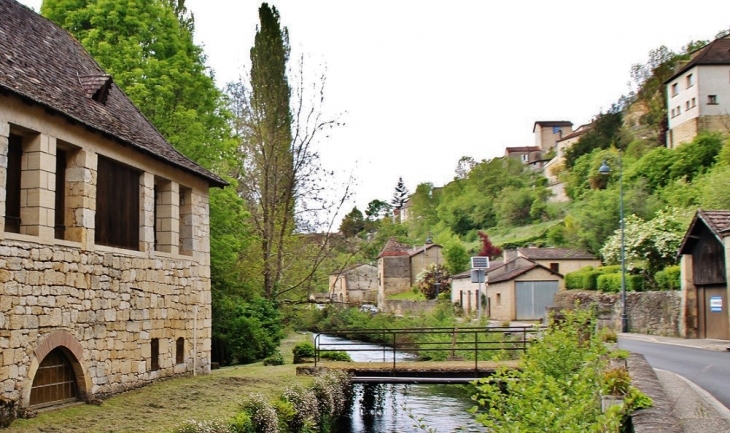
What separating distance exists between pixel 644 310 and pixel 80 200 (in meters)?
25.0

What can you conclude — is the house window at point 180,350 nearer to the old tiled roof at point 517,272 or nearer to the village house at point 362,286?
the old tiled roof at point 517,272

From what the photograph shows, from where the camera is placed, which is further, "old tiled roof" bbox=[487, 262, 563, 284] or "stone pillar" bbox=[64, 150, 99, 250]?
"old tiled roof" bbox=[487, 262, 563, 284]

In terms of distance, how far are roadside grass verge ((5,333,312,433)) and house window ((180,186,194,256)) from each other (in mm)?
2952

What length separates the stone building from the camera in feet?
39.4

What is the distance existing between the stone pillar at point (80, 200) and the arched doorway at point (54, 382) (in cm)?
192

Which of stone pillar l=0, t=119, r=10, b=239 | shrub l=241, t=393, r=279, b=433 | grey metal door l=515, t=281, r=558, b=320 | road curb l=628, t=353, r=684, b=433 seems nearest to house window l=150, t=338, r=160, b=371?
shrub l=241, t=393, r=279, b=433

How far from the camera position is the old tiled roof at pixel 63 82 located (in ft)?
41.8

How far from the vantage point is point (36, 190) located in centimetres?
1247

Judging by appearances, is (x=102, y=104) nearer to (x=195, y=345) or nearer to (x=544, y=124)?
(x=195, y=345)

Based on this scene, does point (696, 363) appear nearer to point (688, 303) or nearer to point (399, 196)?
point (688, 303)

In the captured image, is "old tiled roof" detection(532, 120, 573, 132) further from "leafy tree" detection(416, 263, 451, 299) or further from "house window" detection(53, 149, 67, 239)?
"house window" detection(53, 149, 67, 239)

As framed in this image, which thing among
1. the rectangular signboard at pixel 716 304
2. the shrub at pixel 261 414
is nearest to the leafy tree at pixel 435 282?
the rectangular signboard at pixel 716 304

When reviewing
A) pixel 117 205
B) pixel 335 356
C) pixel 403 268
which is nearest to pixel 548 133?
pixel 403 268

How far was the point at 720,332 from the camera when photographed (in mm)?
27047
